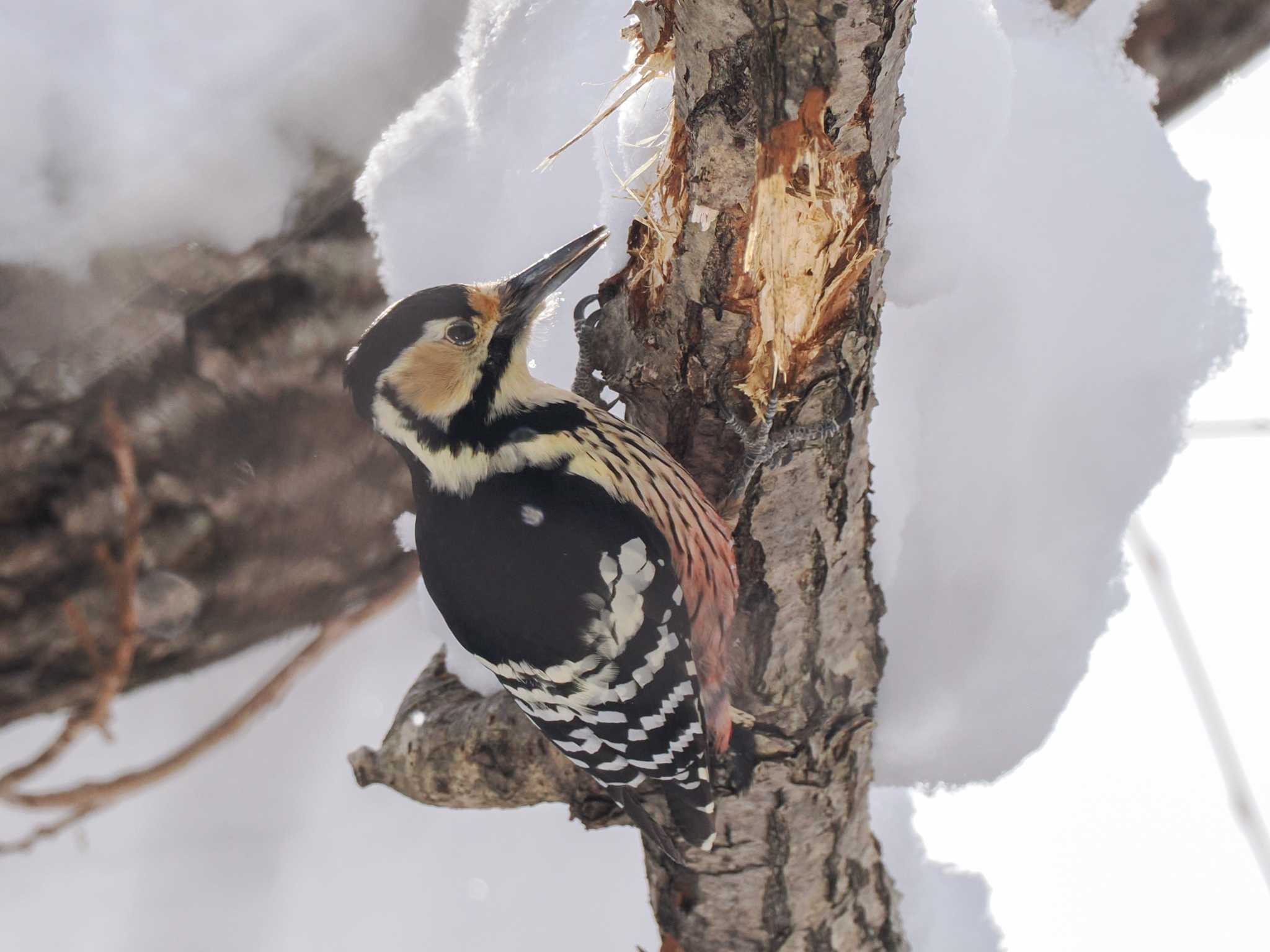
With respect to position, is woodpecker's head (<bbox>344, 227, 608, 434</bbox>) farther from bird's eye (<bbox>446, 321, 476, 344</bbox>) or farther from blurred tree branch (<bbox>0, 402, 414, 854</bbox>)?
blurred tree branch (<bbox>0, 402, 414, 854</bbox>)

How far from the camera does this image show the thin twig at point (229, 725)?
225cm

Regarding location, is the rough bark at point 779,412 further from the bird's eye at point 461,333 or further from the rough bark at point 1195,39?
the rough bark at point 1195,39

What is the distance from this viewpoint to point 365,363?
1.25m

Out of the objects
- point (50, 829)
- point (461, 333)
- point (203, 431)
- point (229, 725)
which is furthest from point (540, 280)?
point (50, 829)

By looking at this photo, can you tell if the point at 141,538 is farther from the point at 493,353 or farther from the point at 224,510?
the point at 493,353

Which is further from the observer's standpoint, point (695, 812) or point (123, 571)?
point (123, 571)

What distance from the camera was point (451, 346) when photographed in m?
1.27

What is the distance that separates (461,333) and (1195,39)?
6.19ft

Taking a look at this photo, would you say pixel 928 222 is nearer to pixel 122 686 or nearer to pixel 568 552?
pixel 568 552

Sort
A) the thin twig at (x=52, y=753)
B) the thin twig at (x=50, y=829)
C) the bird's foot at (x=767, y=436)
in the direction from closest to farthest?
the bird's foot at (x=767, y=436), the thin twig at (x=52, y=753), the thin twig at (x=50, y=829)

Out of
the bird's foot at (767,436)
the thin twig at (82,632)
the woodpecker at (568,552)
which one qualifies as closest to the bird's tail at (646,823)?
the woodpecker at (568,552)

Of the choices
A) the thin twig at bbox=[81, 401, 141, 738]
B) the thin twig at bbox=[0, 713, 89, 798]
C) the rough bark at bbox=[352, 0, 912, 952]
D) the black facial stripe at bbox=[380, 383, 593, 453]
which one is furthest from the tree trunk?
the thin twig at bbox=[0, 713, 89, 798]

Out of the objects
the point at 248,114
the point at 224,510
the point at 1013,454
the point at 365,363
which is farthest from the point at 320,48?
the point at 1013,454

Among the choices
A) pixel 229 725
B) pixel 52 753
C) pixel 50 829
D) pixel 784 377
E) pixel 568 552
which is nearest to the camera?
pixel 784 377
